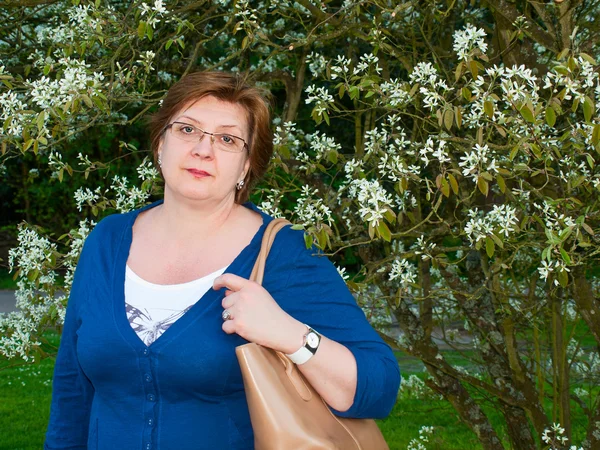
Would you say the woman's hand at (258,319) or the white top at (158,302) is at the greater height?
the woman's hand at (258,319)

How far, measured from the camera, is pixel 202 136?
8.08 feet

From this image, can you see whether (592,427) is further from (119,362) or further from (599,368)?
(119,362)

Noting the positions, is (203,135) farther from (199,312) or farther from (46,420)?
(46,420)

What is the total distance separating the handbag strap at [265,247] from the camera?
7.53 feet

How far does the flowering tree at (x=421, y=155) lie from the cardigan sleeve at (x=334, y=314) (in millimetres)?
387

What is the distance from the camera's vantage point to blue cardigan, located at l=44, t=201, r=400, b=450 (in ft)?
7.32

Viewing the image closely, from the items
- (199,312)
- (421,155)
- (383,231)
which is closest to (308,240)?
(383,231)

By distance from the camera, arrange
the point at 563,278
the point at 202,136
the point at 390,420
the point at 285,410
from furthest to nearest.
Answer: the point at 390,420 → the point at 563,278 → the point at 202,136 → the point at 285,410

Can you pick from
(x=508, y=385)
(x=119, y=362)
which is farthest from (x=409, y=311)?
(x=119, y=362)

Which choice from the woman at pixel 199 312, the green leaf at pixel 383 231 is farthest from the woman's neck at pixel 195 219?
the green leaf at pixel 383 231

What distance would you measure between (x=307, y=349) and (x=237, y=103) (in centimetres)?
85

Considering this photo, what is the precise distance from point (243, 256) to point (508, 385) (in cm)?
228

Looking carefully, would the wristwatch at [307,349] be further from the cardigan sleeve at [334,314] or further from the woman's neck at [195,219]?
the woman's neck at [195,219]

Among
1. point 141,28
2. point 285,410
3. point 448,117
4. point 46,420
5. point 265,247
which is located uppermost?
point 141,28
